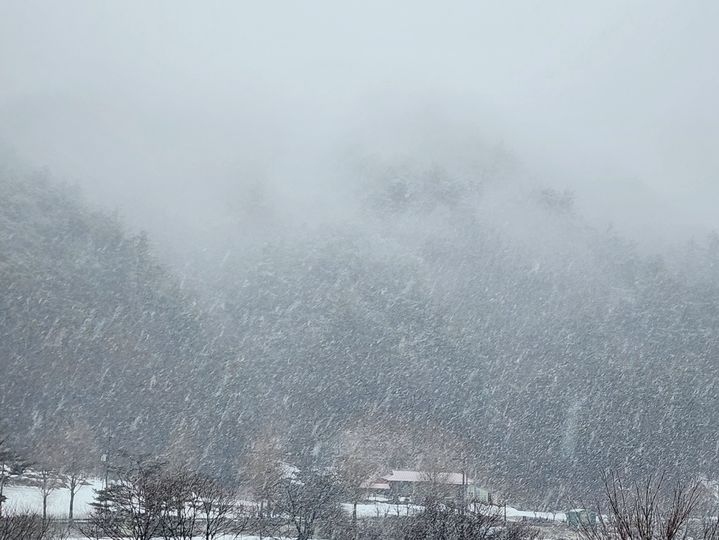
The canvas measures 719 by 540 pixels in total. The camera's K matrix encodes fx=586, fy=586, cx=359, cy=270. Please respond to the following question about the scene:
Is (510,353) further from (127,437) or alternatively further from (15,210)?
(15,210)

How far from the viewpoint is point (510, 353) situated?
495ft

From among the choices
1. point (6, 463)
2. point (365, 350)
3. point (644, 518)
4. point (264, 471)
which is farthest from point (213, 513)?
point (365, 350)

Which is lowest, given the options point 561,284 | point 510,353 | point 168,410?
point 168,410

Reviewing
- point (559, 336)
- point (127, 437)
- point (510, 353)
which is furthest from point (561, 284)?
point (127, 437)

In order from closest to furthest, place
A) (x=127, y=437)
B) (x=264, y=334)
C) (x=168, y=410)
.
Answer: (x=127, y=437)
(x=168, y=410)
(x=264, y=334)

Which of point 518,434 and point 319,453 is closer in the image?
point 319,453

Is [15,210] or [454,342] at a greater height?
[15,210]

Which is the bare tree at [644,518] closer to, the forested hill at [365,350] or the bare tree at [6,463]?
the bare tree at [6,463]

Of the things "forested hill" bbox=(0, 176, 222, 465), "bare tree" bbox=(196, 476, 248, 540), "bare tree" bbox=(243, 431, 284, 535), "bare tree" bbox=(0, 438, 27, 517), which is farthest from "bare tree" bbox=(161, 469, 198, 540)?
"forested hill" bbox=(0, 176, 222, 465)

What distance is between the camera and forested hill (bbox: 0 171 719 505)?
103625 millimetres

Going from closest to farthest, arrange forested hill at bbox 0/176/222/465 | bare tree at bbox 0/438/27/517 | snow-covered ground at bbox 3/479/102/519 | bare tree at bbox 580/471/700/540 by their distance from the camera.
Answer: bare tree at bbox 580/471/700/540 < bare tree at bbox 0/438/27/517 < snow-covered ground at bbox 3/479/102/519 < forested hill at bbox 0/176/222/465

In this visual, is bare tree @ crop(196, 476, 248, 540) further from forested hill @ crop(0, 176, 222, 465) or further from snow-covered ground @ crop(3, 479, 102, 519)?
forested hill @ crop(0, 176, 222, 465)

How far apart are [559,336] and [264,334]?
79300 mm

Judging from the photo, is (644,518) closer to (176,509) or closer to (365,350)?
(176,509)
